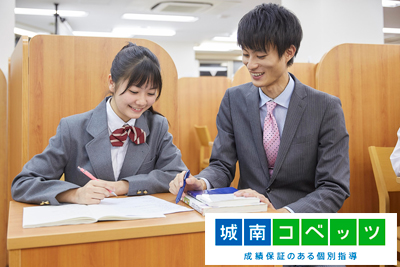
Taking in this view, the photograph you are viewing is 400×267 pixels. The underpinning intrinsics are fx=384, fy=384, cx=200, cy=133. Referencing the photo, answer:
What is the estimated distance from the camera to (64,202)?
115 centimetres

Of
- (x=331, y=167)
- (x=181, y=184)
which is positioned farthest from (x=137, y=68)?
(x=331, y=167)

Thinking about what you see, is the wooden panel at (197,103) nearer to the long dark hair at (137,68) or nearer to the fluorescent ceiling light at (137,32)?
the long dark hair at (137,68)

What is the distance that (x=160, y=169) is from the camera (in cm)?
146

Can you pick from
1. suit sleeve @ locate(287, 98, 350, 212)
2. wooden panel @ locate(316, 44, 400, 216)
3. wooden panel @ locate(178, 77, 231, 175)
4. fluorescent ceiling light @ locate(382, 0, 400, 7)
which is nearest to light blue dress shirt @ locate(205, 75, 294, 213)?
suit sleeve @ locate(287, 98, 350, 212)

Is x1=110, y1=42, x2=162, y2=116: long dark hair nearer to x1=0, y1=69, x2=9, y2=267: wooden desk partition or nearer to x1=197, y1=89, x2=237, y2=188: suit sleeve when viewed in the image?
x1=197, y1=89, x2=237, y2=188: suit sleeve

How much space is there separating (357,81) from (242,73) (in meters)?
0.85

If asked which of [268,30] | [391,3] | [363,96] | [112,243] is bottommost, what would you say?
[112,243]

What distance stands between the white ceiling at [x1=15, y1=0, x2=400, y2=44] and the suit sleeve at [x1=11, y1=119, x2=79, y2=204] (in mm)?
6095

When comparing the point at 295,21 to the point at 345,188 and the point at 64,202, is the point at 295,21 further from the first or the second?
the point at 64,202

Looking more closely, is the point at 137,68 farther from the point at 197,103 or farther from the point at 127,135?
the point at 197,103

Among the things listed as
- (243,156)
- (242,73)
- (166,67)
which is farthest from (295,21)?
(242,73)

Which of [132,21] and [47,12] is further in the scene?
[132,21]

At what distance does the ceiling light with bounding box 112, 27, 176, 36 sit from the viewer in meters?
9.54

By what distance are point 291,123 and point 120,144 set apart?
628 mm
